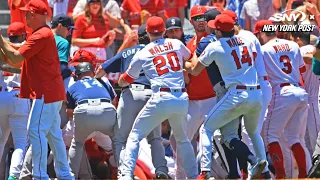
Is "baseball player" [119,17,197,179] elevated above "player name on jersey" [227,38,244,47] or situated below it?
below

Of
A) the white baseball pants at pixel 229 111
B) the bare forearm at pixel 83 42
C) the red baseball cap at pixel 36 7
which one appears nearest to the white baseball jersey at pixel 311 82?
the white baseball pants at pixel 229 111

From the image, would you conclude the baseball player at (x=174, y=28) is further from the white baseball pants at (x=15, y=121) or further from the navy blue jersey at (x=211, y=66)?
the white baseball pants at (x=15, y=121)

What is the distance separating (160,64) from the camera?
11.2 m

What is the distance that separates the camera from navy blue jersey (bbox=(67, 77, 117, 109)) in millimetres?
11945

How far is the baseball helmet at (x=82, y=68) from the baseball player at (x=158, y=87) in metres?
0.98

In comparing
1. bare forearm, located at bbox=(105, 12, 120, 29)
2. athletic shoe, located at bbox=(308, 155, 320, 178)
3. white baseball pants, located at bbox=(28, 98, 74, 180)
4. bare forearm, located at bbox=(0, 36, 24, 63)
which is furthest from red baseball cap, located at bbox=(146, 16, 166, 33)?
bare forearm, located at bbox=(105, 12, 120, 29)

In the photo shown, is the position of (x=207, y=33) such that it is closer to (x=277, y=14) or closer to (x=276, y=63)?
(x=276, y=63)

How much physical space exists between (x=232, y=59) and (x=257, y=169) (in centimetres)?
139

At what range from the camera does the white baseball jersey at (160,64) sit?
11.2 m

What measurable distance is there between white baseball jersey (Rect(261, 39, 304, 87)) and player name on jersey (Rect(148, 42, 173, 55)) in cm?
167

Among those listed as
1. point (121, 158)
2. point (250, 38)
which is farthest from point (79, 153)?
point (250, 38)

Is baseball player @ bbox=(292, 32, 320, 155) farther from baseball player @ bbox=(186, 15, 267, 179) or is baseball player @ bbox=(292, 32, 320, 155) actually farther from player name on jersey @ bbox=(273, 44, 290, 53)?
baseball player @ bbox=(186, 15, 267, 179)

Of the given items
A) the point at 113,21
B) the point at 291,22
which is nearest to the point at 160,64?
the point at 291,22

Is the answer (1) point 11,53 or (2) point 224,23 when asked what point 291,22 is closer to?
(2) point 224,23
